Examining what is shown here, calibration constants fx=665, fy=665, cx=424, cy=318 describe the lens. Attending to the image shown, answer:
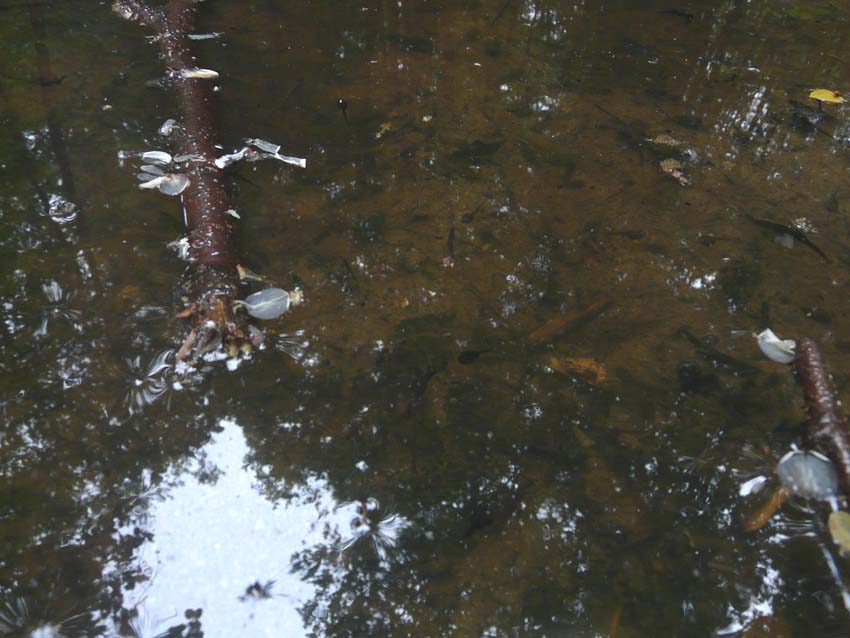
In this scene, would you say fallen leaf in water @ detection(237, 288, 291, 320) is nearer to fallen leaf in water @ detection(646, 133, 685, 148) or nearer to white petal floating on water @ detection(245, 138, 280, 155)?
white petal floating on water @ detection(245, 138, 280, 155)

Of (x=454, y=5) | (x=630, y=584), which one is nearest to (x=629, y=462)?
(x=630, y=584)

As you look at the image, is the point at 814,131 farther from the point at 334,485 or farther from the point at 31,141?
the point at 31,141

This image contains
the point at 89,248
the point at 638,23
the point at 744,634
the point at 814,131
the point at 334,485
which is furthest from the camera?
the point at 638,23

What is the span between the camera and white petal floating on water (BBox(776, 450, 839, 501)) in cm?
161

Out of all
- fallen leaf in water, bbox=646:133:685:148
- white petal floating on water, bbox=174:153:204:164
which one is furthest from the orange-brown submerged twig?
white petal floating on water, bbox=174:153:204:164

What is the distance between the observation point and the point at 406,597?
1454 millimetres

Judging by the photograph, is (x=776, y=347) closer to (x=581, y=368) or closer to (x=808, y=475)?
(x=808, y=475)

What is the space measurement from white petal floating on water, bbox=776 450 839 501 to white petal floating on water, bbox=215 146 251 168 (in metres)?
2.00

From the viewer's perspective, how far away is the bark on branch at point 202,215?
6.09ft

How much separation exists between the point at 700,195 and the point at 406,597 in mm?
1755

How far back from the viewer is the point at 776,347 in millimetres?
1904

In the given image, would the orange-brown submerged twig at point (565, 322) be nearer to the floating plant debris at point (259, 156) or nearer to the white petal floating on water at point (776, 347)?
the white petal floating on water at point (776, 347)

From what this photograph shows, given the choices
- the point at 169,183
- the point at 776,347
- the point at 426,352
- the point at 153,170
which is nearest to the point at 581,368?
the point at 426,352

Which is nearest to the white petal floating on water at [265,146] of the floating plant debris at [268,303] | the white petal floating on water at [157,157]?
the white petal floating on water at [157,157]
